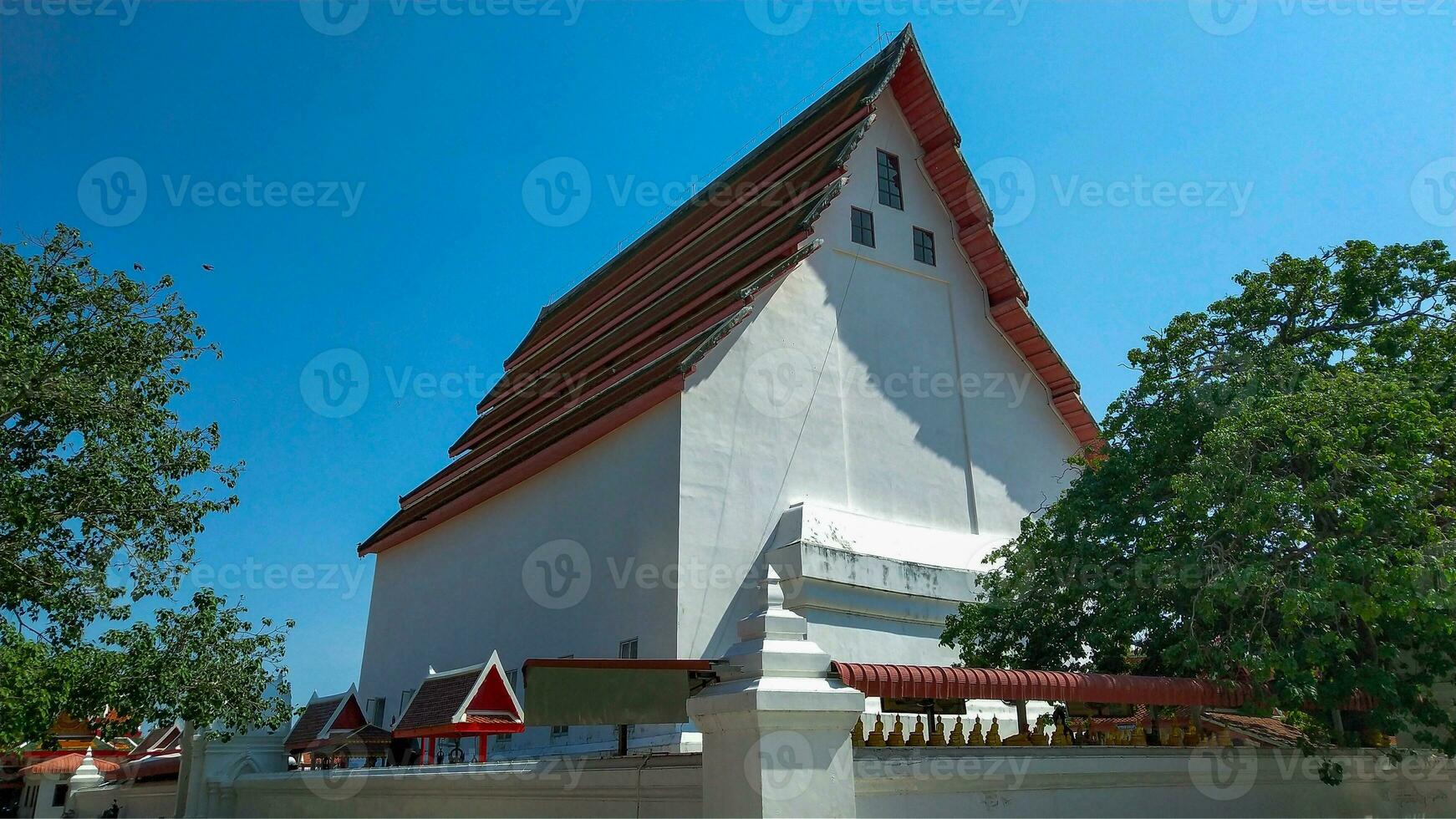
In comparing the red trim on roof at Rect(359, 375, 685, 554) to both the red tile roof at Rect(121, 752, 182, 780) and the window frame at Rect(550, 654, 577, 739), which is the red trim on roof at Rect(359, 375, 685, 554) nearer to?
the window frame at Rect(550, 654, 577, 739)

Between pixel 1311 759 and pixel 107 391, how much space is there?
527 inches

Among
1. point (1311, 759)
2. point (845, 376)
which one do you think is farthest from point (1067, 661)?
point (845, 376)

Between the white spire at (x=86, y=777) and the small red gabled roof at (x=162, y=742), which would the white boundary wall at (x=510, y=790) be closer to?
the small red gabled roof at (x=162, y=742)

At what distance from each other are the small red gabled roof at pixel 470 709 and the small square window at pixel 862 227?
33.8 feet

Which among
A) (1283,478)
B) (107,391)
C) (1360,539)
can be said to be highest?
(107,391)

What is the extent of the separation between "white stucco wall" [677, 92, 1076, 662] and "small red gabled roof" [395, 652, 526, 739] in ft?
8.82

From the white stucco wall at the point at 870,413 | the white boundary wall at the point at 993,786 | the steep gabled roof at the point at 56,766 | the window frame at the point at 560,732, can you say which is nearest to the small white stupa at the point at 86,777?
the steep gabled roof at the point at 56,766

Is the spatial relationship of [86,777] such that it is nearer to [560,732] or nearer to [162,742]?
[162,742]

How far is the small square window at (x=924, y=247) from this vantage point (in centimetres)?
1938

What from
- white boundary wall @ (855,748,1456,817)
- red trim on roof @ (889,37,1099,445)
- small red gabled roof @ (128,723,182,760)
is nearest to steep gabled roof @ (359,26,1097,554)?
red trim on roof @ (889,37,1099,445)

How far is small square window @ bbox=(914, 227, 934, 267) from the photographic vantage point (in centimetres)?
1938

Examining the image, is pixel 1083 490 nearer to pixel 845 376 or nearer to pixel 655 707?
pixel 845 376

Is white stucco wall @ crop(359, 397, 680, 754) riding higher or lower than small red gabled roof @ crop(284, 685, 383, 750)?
higher

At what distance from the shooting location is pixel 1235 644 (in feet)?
30.4
